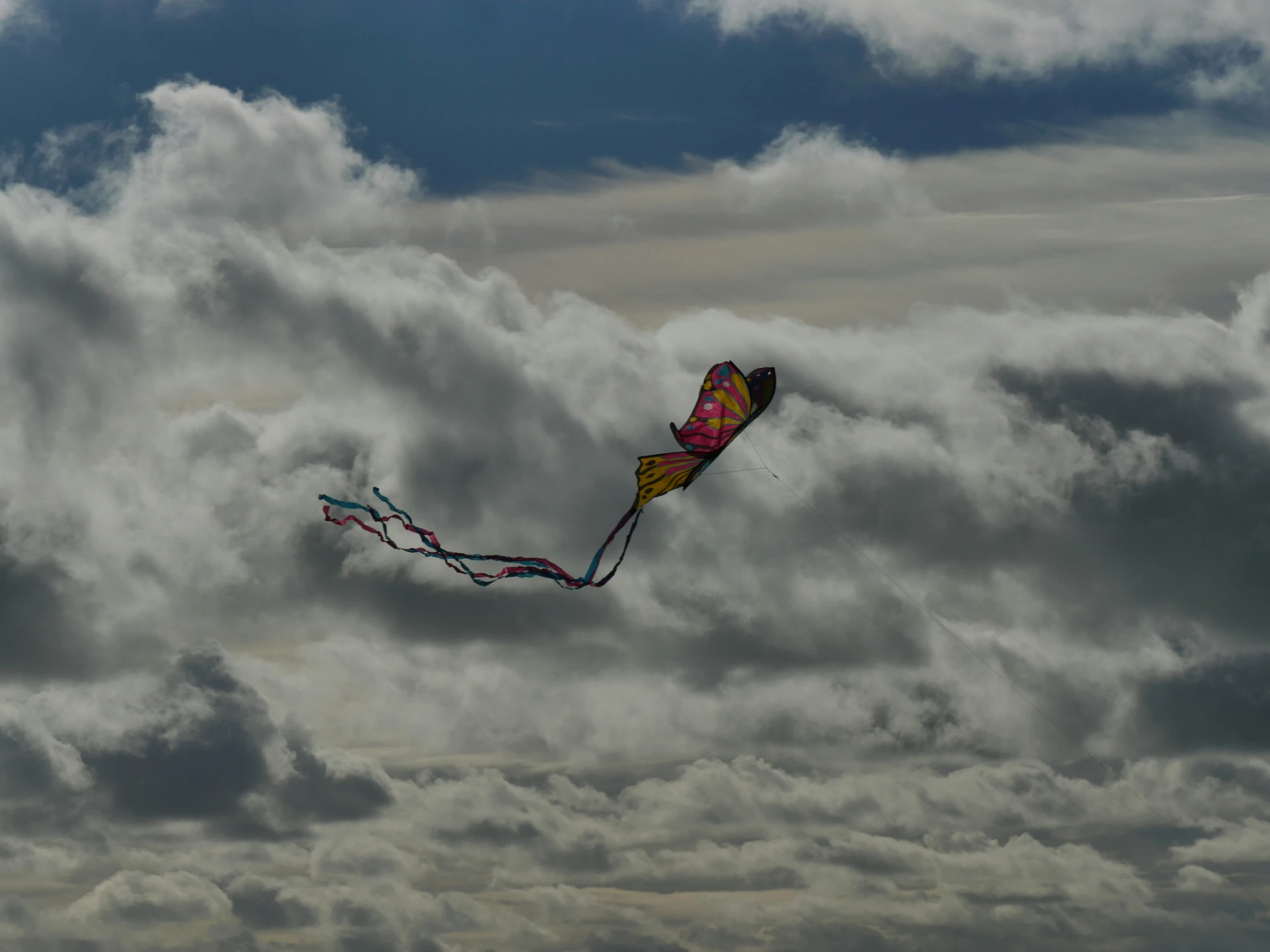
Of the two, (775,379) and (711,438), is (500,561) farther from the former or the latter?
(775,379)

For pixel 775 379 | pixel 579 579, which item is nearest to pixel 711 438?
pixel 775 379

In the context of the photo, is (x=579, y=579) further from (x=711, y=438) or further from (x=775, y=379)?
(x=775, y=379)

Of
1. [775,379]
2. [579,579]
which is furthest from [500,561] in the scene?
[775,379]

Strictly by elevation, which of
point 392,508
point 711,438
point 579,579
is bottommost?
point 579,579

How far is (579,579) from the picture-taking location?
5056 cm

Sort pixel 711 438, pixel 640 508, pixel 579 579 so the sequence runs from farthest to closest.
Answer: pixel 711 438 < pixel 640 508 < pixel 579 579

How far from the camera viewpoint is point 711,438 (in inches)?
2344

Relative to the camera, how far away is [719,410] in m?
60.9

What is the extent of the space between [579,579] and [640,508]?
5.41m

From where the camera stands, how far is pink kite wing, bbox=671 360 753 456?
59344 millimetres

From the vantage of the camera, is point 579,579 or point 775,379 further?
point 775,379

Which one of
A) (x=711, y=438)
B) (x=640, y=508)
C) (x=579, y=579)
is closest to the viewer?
(x=579, y=579)

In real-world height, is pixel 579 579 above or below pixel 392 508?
below

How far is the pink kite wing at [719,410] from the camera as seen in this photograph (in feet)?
195
